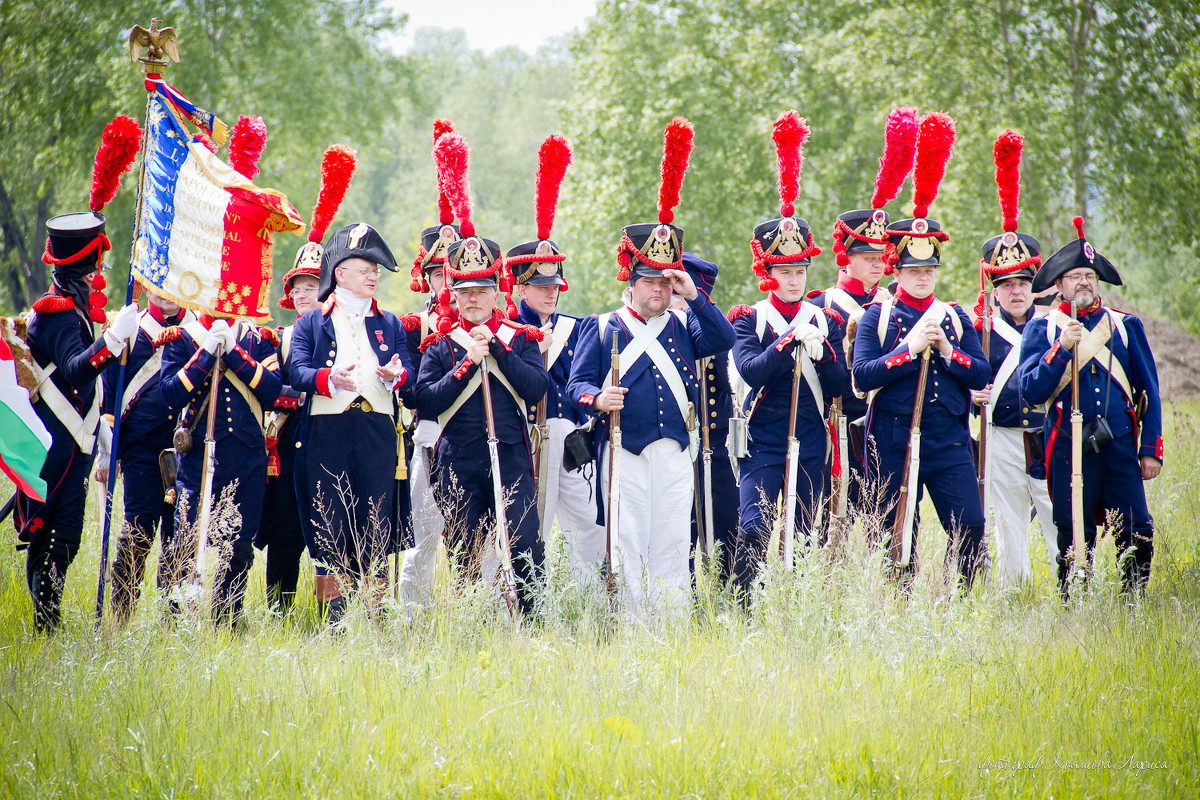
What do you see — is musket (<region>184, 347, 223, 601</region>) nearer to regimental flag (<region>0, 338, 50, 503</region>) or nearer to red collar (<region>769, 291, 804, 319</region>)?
regimental flag (<region>0, 338, 50, 503</region>)

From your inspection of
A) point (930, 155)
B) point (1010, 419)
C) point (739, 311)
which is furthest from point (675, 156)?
point (1010, 419)

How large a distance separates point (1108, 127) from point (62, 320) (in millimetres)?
16865

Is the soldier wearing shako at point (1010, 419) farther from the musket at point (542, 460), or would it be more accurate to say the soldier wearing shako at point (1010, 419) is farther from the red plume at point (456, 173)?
the red plume at point (456, 173)

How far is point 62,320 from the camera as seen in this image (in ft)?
19.8

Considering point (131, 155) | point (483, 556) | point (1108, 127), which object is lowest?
point (483, 556)

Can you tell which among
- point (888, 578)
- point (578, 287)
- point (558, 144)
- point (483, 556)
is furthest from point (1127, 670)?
point (578, 287)

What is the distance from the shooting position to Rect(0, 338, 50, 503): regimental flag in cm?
565

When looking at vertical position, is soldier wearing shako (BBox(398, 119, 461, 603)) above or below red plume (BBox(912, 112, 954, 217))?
below

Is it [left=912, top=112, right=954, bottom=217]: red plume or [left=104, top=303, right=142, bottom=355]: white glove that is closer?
[left=104, top=303, right=142, bottom=355]: white glove

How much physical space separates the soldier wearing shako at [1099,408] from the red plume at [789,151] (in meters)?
1.72

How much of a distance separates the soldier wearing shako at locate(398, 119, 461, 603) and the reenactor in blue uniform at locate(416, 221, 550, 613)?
18 centimetres

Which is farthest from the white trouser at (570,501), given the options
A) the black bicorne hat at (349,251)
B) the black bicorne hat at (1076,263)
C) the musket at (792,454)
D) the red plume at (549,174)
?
the black bicorne hat at (1076,263)

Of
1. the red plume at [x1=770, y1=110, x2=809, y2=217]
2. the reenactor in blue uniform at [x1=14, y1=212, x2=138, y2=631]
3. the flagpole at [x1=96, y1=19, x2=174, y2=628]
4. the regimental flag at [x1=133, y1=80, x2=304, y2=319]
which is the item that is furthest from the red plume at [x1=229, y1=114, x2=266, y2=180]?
the red plume at [x1=770, y1=110, x2=809, y2=217]

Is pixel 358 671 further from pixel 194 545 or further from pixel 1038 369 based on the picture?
pixel 1038 369
